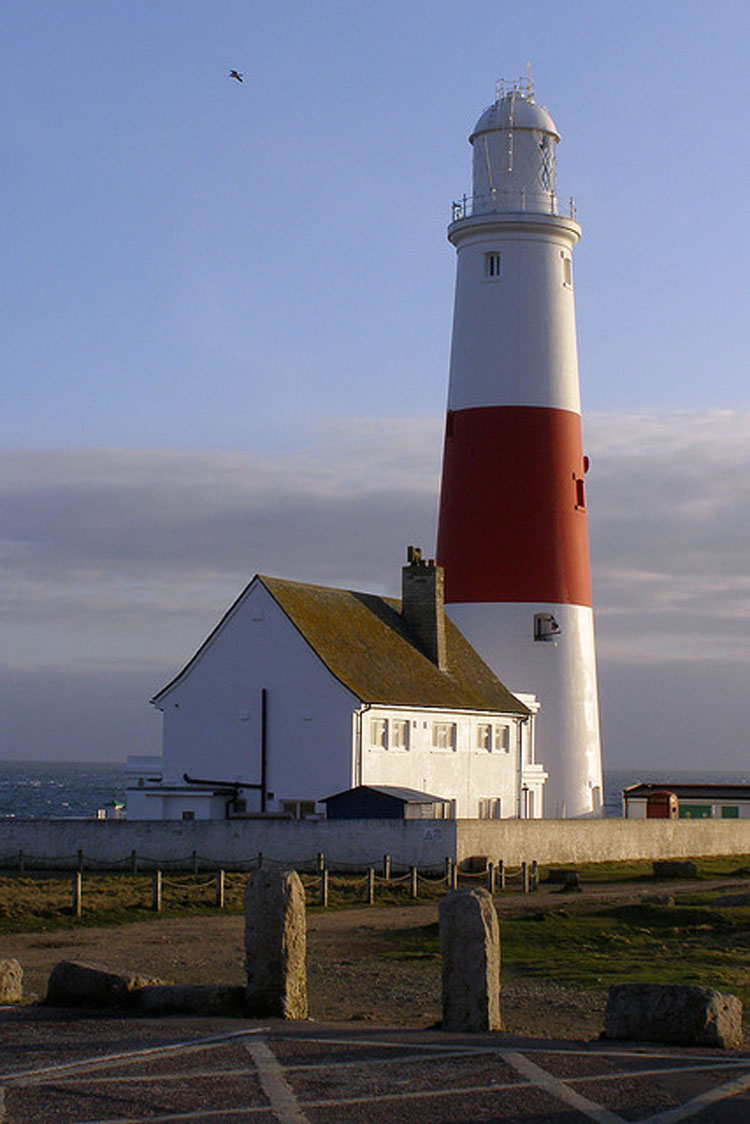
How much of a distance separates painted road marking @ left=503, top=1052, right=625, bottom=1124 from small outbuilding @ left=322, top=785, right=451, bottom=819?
942 inches

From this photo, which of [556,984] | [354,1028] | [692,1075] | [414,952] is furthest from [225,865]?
[692,1075]

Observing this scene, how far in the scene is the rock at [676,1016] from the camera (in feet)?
46.2

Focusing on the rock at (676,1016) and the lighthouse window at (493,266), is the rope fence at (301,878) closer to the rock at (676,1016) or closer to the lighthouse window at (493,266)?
the rock at (676,1016)

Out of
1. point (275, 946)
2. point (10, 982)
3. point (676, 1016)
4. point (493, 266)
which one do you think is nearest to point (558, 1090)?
point (676, 1016)

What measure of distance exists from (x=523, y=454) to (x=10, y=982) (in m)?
29.5

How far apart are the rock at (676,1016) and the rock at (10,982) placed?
20.1 feet

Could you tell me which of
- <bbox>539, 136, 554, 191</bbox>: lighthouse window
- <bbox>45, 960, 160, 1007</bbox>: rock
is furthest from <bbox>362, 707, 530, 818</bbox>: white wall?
<bbox>45, 960, 160, 1007</bbox>: rock

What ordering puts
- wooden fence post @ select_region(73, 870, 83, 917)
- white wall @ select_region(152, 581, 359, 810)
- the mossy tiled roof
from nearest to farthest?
1. wooden fence post @ select_region(73, 870, 83, 917)
2. white wall @ select_region(152, 581, 359, 810)
3. the mossy tiled roof

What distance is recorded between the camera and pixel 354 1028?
14789 millimetres

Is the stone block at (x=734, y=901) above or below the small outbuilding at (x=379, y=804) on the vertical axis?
below

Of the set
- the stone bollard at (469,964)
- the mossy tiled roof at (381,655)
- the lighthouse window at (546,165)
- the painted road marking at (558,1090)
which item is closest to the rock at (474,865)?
the mossy tiled roof at (381,655)

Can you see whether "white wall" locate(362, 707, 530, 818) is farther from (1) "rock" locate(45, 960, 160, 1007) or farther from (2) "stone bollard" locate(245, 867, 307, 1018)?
(1) "rock" locate(45, 960, 160, 1007)

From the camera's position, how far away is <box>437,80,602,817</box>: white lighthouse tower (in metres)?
44.1

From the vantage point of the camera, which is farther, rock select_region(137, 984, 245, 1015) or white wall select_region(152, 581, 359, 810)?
white wall select_region(152, 581, 359, 810)
